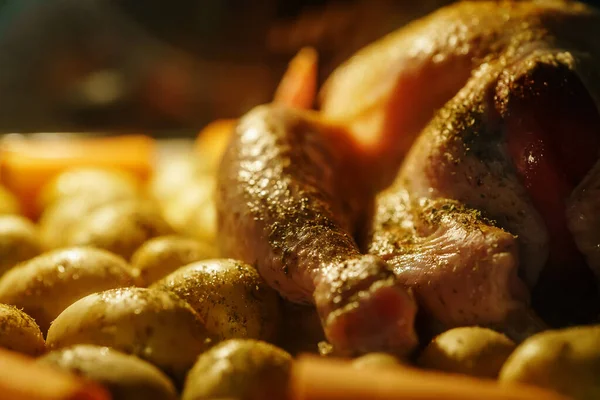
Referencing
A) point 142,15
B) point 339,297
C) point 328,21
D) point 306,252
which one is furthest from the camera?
point 142,15

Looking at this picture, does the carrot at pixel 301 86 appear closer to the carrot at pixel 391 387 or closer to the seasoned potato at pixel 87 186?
the seasoned potato at pixel 87 186

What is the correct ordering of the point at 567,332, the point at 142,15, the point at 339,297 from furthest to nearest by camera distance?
the point at 142,15 < the point at 339,297 < the point at 567,332

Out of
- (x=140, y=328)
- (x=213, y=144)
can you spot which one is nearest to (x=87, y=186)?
(x=213, y=144)

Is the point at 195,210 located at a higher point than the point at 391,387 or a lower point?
higher

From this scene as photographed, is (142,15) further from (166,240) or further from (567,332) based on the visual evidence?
(567,332)

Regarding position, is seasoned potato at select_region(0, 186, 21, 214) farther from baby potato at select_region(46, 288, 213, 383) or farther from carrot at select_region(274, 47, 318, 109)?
baby potato at select_region(46, 288, 213, 383)

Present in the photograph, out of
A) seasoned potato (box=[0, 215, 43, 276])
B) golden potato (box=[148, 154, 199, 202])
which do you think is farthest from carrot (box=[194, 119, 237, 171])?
seasoned potato (box=[0, 215, 43, 276])

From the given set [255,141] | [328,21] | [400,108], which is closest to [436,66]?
[400,108]

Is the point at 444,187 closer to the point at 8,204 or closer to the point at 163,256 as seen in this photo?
the point at 163,256
